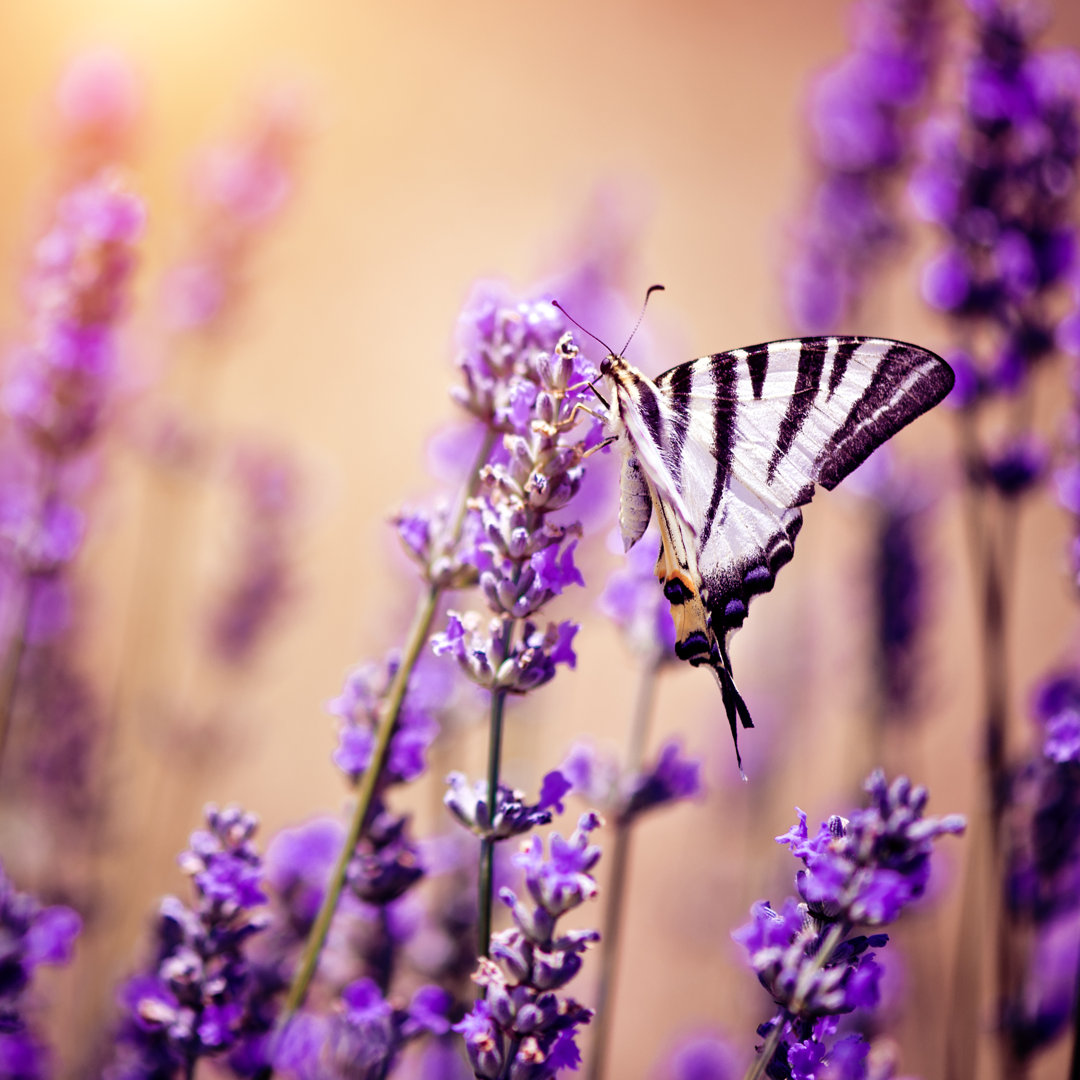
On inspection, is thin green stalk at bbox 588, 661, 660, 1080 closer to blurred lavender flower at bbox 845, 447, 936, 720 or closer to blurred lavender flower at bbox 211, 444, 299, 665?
blurred lavender flower at bbox 845, 447, 936, 720

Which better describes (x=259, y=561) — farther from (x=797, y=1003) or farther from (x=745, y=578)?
(x=797, y=1003)

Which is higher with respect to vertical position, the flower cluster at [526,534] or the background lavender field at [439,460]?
the background lavender field at [439,460]

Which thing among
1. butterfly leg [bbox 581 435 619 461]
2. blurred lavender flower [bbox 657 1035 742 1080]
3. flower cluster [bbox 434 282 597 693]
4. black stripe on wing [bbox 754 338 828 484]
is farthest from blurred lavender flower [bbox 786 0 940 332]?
blurred lavender flower [bbox 657 1035 742 1080]

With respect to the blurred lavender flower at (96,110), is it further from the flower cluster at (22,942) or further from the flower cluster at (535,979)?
the flower cluster at (535,979)

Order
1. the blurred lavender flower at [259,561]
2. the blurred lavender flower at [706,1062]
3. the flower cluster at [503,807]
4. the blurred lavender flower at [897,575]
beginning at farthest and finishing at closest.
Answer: the blurred lavender flower at [259,561] < the blurred lavender flower at [897,575] < the blurred lavender flower at [706,1062] < the flower cluster at [503,807]

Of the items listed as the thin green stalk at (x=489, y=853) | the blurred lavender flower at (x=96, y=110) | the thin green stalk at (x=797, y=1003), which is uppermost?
the blurred lavender flower at (x=96, y=110)

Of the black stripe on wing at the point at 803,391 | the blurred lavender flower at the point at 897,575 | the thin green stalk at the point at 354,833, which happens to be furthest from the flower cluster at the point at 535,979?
the blurred lavender flower at the point at 897,575
